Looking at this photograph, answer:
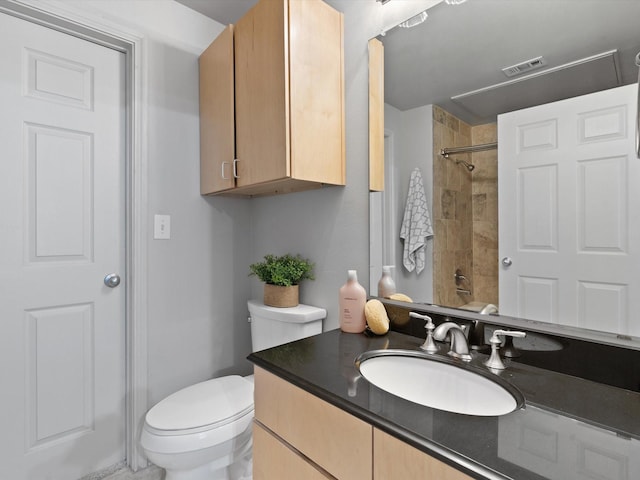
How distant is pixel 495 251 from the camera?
1.03 meters

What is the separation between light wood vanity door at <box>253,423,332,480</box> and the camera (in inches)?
32.8

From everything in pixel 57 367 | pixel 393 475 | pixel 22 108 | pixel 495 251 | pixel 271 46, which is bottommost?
pixel 57 367

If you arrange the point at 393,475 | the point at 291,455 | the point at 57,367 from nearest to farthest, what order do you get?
the point at 393,475 < the point at 291,455 < the point at 57,367

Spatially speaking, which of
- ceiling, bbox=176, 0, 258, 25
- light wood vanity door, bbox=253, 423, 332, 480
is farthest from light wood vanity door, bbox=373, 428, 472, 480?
ceiling, bbox=176, 0, 258, 25

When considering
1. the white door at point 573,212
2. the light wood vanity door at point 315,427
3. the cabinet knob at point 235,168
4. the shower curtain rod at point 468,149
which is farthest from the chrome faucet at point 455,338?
the cabinet knob at point 235,168

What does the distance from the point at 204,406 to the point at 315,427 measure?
2.48ft

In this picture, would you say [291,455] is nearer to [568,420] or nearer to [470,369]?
[470,369]

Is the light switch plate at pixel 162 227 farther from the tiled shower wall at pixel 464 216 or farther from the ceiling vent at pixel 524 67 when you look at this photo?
the ceiling vent at pixel 524 67

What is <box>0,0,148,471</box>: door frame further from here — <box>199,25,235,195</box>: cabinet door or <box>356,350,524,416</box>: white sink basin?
<box>356,350,524,416</box>: white sink basin

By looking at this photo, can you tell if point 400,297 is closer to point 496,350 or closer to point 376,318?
point 376,318

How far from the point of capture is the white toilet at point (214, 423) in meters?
1.24

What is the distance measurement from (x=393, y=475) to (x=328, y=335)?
0.57 m

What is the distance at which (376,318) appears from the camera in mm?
1199

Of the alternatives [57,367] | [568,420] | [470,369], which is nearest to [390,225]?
[470,369]
